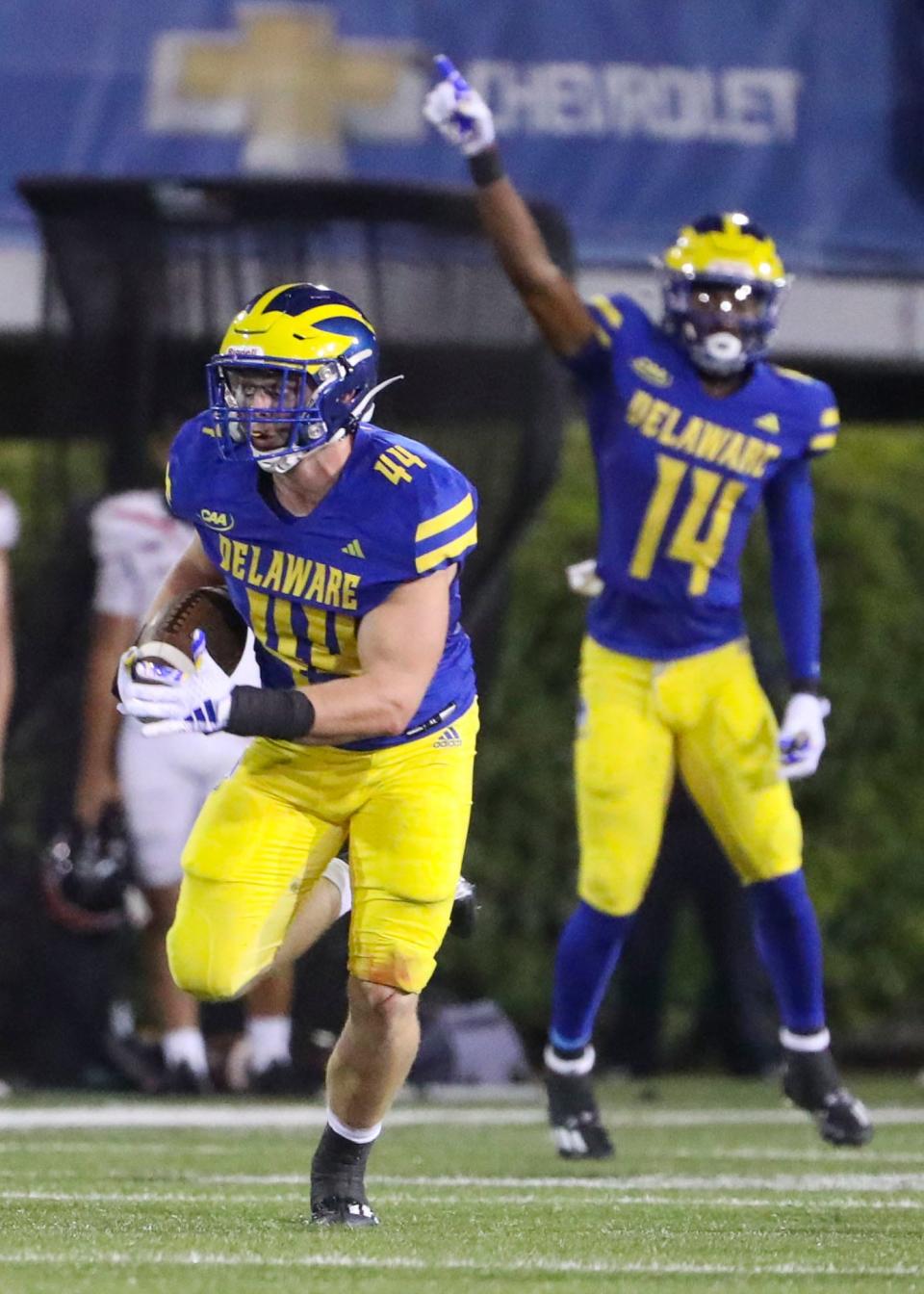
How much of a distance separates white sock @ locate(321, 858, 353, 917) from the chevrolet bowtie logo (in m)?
5.42

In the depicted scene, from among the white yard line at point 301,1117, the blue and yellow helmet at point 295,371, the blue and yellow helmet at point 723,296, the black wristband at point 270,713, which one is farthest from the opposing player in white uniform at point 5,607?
the black wristband at point 270,713

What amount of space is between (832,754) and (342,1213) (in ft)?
15.7

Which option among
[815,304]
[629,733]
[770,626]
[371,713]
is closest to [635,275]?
[815,304]

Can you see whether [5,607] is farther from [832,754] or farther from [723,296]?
[832,754]

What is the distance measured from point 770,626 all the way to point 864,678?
376 millimetres

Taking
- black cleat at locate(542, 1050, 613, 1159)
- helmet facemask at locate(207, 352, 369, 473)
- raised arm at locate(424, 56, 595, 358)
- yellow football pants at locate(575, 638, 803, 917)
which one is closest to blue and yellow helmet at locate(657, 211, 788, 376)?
raised arm at locate(424, 56, 595, 358)

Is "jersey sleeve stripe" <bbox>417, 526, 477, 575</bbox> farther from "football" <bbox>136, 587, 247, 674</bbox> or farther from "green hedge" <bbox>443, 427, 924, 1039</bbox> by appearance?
"green hedge" <bbox>443, 427, 924, 1039</bbox>

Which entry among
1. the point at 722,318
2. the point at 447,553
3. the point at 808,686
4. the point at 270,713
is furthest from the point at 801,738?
the point at 270,713

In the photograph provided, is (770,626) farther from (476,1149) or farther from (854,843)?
(476,1149)

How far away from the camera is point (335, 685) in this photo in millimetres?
4172

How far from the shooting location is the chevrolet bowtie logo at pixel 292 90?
31.3ft

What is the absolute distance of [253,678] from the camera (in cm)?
514

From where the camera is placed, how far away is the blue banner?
374 inches

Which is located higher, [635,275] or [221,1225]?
[221,1225]
